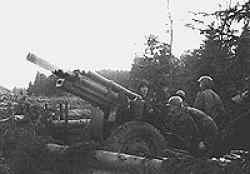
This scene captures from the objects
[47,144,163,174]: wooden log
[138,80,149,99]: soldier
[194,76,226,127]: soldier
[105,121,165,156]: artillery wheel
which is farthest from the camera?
[138,80,149,99]: soldier

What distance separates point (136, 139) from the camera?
8.77 meters

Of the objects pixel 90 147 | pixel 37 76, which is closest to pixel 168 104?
pixel 90 147

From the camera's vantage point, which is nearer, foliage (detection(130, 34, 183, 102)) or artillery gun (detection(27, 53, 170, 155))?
artillery gun (detection(27, 53, 170, 155))

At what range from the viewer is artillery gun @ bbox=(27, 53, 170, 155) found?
8656 mm

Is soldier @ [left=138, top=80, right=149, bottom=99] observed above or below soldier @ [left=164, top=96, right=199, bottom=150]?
above

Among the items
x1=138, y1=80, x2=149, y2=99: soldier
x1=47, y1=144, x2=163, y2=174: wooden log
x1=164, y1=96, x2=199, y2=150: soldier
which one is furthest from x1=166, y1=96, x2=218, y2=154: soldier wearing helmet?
x1=138, y1=80, x2=149, y2=99: soldier

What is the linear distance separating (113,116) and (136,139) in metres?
0.72

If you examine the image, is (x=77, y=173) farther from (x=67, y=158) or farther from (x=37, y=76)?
(x=37, y=76)

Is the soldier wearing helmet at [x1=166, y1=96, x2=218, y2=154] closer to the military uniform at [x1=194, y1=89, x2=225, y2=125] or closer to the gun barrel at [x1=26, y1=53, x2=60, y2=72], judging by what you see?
the military uniform at [x1=194, y1=89, x2=225, y2=125]

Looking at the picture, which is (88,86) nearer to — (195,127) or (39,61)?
(39,61)

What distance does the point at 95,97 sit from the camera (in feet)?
30.2

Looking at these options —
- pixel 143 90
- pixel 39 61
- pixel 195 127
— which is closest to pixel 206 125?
pixel 195 127

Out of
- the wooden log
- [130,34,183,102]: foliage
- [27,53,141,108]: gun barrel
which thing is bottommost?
the wooden log

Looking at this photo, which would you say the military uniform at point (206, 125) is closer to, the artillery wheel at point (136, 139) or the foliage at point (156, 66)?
the artillery wheel at point (136, 139)
